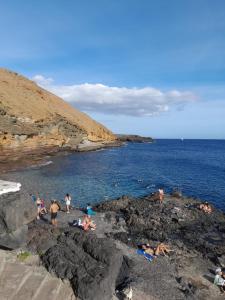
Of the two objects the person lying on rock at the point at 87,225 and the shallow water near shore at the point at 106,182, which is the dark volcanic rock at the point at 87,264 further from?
the shallow water near shore at the point at 106,182

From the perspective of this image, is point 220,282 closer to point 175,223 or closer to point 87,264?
point 87,264

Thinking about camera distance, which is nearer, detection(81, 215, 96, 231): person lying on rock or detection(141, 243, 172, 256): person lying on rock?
detection(141, 243, 172, 256): person lying on rock

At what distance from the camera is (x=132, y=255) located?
69.6 feet

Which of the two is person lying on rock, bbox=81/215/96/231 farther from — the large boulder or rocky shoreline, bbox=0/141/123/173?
rocky shoreline, bbox=0/141/123/173

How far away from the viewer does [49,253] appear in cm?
1733

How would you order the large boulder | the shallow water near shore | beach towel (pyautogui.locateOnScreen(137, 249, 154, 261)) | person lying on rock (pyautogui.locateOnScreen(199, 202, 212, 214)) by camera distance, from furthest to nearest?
the shallow water near shore < person lying on rock (pyautogui.locateOnScreen(199, 202, 212, 214)) < beach towel (pyautogui.locateOnScreen(137, 249, 154, 261)) < the large boulder

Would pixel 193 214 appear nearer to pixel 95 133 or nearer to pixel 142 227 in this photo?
pixel 142 227

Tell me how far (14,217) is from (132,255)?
8.29 m

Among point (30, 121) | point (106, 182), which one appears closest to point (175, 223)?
point (106, 182)

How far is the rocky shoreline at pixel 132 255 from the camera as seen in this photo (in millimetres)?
16016

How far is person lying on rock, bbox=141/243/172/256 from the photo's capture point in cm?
2161

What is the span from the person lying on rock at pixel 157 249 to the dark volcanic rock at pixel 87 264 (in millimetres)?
3536

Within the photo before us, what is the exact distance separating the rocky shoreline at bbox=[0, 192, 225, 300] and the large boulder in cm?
62

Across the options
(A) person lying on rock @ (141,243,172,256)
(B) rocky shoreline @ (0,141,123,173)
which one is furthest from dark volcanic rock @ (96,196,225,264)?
(B) rocky shoreline @ (0,141,123,173)
